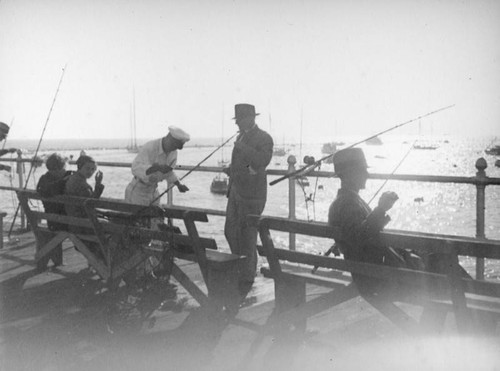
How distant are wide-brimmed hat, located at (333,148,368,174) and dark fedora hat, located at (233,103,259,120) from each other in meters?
1.88

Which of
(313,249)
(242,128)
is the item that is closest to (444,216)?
(313,249)

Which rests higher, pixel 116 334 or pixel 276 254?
pixel 276 254

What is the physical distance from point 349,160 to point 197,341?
1.57 metres

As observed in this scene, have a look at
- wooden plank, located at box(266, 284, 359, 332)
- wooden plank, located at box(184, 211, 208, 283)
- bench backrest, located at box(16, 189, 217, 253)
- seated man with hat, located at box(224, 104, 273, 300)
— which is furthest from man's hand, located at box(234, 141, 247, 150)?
wooden plank, located at box(266, 284, 359, 332)

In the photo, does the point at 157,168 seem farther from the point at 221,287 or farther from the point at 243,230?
the point at 221,287

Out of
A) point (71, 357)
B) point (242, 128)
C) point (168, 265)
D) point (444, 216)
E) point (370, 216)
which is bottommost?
point (444, 216)

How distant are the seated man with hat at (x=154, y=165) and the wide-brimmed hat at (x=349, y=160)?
2.20 metres

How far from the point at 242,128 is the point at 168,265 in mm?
1584

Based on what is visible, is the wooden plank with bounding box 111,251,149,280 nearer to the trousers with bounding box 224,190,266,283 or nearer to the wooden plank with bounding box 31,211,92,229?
the wooden plank with bounding box 31,211,92,229

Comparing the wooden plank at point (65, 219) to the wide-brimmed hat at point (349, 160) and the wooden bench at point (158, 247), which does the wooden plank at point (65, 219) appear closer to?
the wooden bench at point (158, 247)

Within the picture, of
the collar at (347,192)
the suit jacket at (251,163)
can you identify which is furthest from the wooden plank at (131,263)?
the collar at (347,192)

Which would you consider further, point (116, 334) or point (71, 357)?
point (116, 334)

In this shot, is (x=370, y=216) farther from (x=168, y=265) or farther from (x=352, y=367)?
(x=168, y=265)

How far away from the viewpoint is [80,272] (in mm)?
5777
